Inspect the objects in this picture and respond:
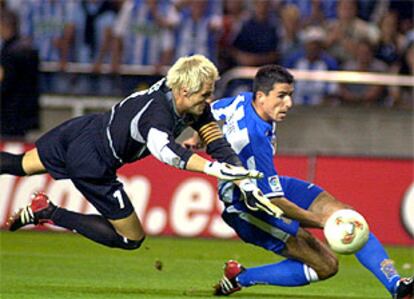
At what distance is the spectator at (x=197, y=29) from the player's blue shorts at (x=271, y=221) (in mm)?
8520

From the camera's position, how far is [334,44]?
18.9 m

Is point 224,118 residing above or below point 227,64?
above

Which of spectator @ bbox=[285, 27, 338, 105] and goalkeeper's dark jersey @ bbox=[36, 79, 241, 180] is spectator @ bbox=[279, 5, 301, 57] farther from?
goalkeeper's dark jersey @ bbox=[36, 79, 241, 180]

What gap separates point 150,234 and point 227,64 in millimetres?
3618

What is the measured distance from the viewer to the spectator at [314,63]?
1878cm

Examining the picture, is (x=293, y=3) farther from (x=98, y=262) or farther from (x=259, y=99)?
(x=259, y=99)

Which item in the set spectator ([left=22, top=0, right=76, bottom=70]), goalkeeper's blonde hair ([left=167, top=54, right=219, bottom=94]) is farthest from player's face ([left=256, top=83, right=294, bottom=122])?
spectator ([left=22, top=0, right=76, bottom=70])

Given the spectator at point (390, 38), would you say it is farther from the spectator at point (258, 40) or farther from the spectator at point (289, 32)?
the spectator at point (258, 40)

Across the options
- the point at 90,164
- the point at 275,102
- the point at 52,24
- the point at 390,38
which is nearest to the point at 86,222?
the point at 90,164

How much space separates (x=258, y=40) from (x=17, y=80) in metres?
3.51

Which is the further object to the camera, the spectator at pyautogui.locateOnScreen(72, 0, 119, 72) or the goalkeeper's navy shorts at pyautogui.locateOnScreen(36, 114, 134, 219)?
the spectator at pyautogui.locateOnScreen(72, 0, 119, 72)

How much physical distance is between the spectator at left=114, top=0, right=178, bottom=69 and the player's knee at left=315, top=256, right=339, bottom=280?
908 cm

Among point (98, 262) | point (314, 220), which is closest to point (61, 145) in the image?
point (314, 220)

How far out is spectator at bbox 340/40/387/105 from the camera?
61.8ft
